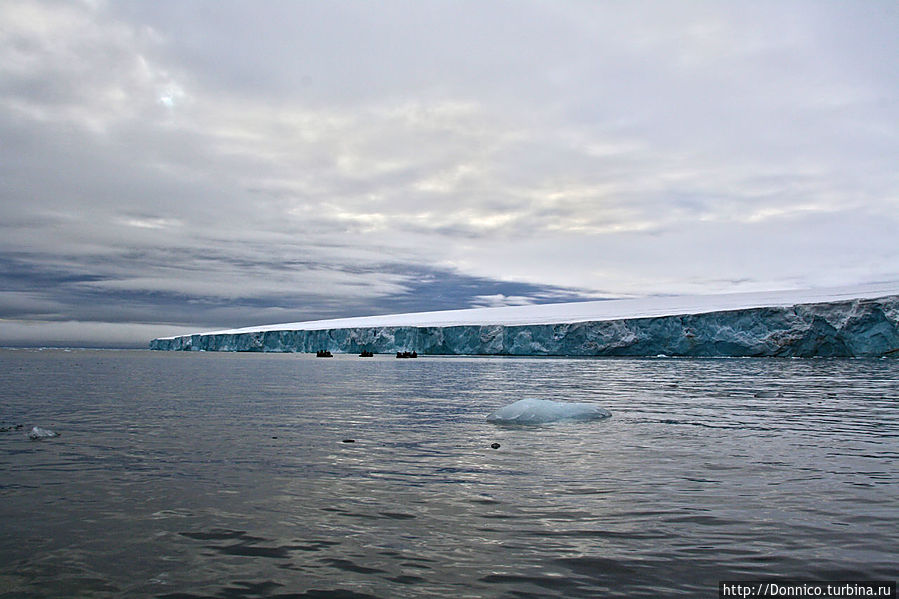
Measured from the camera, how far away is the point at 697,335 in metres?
59.5

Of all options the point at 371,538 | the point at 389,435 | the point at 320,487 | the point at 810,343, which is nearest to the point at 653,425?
the point at 389,435

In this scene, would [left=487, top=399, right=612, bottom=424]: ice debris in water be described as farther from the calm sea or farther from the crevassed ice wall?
the crevassed ice wall

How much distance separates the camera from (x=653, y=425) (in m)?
12.6

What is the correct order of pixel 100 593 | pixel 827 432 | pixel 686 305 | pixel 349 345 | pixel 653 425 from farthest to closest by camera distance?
pixel 349 345, pixel 686 305, pixel 653 425, pixel 827 432, pixel 100 593

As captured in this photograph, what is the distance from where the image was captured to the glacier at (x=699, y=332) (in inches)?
2023

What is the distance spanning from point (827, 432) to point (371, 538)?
979 centimetres

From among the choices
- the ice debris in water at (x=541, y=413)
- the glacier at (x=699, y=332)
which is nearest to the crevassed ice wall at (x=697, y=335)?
the glacier at (x=699, y=332)

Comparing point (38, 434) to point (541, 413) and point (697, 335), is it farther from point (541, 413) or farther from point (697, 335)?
point (697, 335)

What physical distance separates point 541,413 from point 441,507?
24.5 ft

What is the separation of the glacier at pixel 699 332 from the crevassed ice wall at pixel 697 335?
0.24 feet

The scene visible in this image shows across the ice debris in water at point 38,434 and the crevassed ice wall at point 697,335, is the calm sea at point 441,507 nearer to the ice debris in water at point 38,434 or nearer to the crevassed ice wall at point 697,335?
the ice debris in water at point 38,434

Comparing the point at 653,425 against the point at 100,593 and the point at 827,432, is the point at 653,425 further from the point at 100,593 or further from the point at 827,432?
the point at 100,593

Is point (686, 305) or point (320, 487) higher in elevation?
point (686, 305)

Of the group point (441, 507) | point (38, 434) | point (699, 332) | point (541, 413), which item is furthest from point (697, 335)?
point (441, 507)
